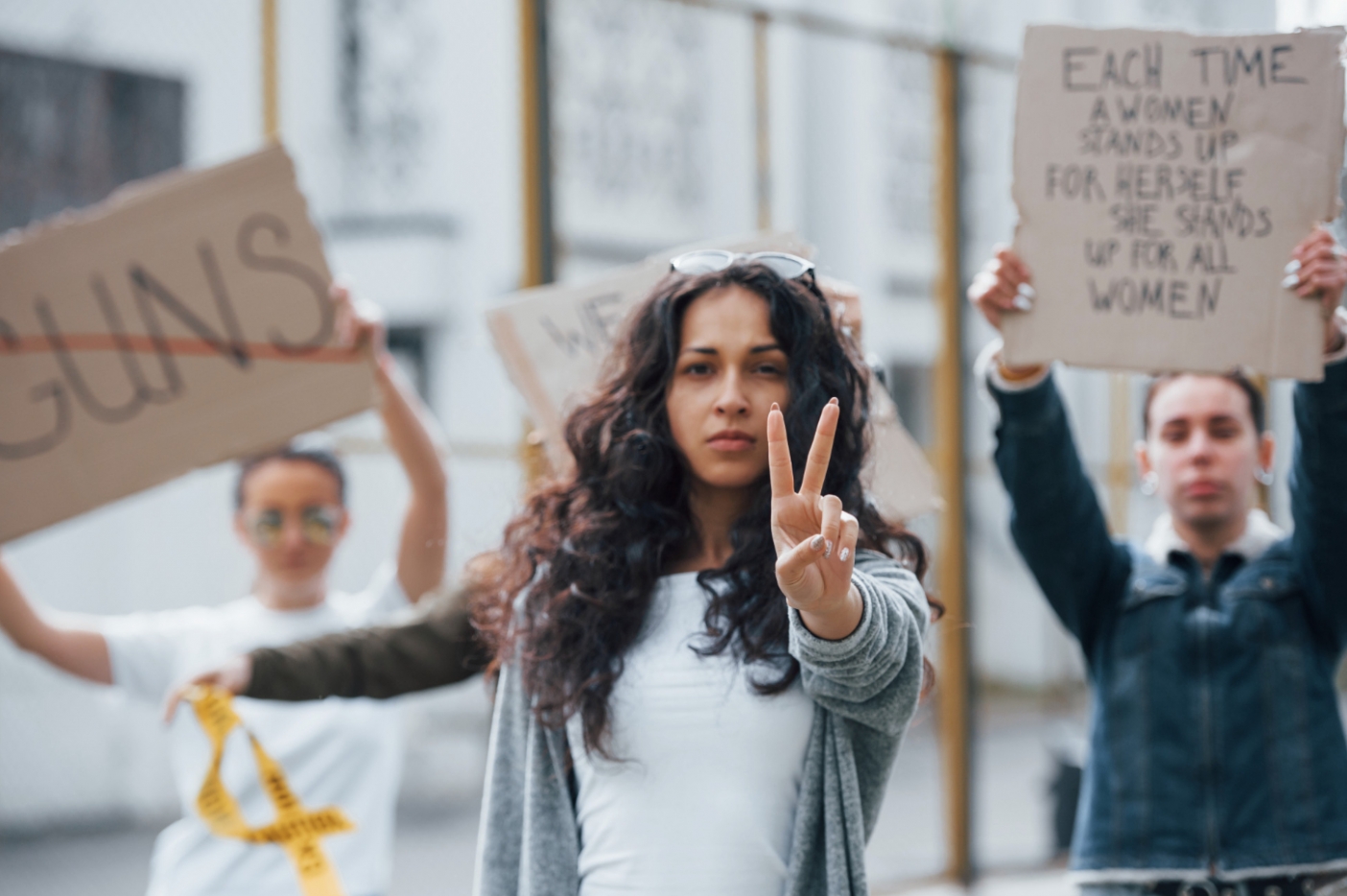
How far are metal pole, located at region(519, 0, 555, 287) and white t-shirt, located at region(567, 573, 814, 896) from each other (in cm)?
206

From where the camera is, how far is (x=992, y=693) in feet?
26.9


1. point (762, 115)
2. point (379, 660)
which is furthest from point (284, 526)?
point (762, 115)

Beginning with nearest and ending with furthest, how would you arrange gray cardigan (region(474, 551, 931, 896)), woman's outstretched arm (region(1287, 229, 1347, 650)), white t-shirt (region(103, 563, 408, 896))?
1. gray cardigan (region(474, 551, 931, 896))
2. woman's outstretched arm (region(1287, 229, 1347, 650))
3. white t-shirt (region(103, 563, 408, 896))

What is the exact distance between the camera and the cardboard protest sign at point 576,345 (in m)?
2.58

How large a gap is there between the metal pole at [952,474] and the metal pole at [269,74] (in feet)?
7.14

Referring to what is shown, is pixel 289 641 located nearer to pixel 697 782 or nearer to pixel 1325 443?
pixel 697 782

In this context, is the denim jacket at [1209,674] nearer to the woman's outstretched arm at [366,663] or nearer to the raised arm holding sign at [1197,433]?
the raised arm holding sign at [1197,433]

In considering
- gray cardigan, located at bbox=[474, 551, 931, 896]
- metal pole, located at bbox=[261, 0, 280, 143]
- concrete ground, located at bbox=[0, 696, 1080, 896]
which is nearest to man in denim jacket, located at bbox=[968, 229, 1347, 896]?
gray cardigan, located at bbox=[474, 551, 931, 896]

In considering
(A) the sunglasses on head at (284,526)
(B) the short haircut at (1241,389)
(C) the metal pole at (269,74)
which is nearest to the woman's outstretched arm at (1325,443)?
(B) the short haircut at (1241,389)

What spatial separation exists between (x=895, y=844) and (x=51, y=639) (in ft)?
10.9

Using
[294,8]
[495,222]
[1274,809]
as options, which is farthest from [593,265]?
[1274,809]

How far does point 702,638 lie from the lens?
5.72ft

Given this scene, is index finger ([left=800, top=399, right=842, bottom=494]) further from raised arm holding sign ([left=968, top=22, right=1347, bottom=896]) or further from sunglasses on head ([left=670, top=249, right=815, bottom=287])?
raised arm holding sign ([left=968, top=22, right=1347, bottom=896])

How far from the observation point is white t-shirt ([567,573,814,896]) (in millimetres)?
1673
